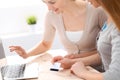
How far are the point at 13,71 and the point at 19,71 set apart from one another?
0.13 ft

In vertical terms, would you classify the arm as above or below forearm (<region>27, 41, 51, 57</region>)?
below

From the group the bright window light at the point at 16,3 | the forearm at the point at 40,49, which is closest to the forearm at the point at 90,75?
the forearm at the point at 40,49

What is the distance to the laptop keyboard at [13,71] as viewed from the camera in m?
1.54

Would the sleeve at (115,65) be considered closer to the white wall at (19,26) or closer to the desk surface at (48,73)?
the desk surface at (48,73)

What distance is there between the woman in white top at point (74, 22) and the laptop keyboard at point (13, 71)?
0.65 ft

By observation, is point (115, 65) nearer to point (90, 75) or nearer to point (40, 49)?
point (90, 75)

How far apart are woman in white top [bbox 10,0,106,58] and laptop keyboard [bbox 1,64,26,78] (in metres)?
0.20

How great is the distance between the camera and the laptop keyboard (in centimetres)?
154

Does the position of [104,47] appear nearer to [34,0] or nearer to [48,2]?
[48,2]

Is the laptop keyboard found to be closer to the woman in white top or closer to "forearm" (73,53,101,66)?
the woman in white top

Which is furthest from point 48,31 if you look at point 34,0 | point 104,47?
point 34,0

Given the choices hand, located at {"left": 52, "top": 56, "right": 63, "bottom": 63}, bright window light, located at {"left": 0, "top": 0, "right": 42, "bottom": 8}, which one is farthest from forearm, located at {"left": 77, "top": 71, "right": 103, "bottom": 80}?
bright window light, located at {"left": 0, "top": 0, "right": 42, "bottom": 8}

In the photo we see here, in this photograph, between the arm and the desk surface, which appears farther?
the desk surface

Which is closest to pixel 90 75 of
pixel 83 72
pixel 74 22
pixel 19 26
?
pixel 83 72
